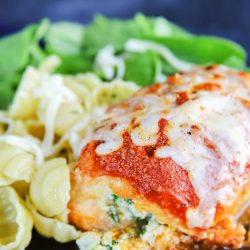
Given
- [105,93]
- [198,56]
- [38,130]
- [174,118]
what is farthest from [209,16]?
[174,118]

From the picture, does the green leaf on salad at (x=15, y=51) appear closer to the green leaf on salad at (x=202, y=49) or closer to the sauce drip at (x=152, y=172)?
the green leaf on salad at (x=202, y=49)

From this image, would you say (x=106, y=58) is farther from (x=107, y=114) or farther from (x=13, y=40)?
(x=107, y=114)

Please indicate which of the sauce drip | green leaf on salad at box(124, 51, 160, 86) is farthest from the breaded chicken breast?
green leaf on salad at box(124, 51, 160, 86)

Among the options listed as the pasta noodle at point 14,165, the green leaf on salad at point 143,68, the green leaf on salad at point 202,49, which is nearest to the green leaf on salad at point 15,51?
the green leaf on salad at point 143,68

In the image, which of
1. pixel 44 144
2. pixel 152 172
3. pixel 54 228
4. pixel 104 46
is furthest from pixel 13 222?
pixel 104 46

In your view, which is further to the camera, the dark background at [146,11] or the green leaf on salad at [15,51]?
the dark background at [146,11]

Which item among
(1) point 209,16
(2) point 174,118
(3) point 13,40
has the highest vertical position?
Result: (2) point 174,118

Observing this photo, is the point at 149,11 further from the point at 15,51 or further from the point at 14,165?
the point at 14,165
